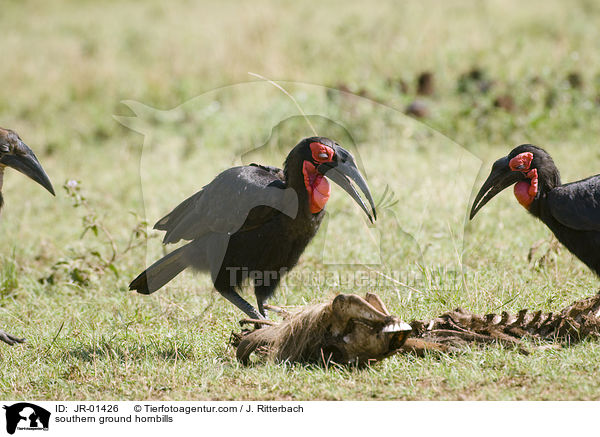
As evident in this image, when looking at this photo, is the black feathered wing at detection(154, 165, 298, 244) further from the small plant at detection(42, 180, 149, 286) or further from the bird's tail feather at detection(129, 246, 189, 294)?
the small plant at detection(42, 180, 149, 286)

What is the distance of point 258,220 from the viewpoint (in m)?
A: 3.93

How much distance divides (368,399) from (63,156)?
6.48m

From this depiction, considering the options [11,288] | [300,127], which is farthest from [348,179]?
[300,127]

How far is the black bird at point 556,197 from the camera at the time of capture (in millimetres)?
3832

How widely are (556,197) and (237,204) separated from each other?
1673mm

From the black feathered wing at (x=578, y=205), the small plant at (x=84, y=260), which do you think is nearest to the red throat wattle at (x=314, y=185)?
the black feathered wing at (x=578, y=205)

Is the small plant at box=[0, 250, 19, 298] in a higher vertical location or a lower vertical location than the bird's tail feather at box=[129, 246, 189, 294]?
lower

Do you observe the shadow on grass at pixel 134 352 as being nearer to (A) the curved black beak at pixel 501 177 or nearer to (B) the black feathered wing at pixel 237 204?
(B) the black feathered wing at pixel 237 204

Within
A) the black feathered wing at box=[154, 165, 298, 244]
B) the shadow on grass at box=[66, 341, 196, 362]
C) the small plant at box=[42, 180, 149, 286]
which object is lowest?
Result: the shadow on grass at box=[66, 341, 196, 362]

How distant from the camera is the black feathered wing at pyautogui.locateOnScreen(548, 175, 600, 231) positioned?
380 cm

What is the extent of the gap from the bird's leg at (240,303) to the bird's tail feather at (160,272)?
0.94 ft

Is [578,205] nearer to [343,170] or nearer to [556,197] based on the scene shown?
[556,197]
